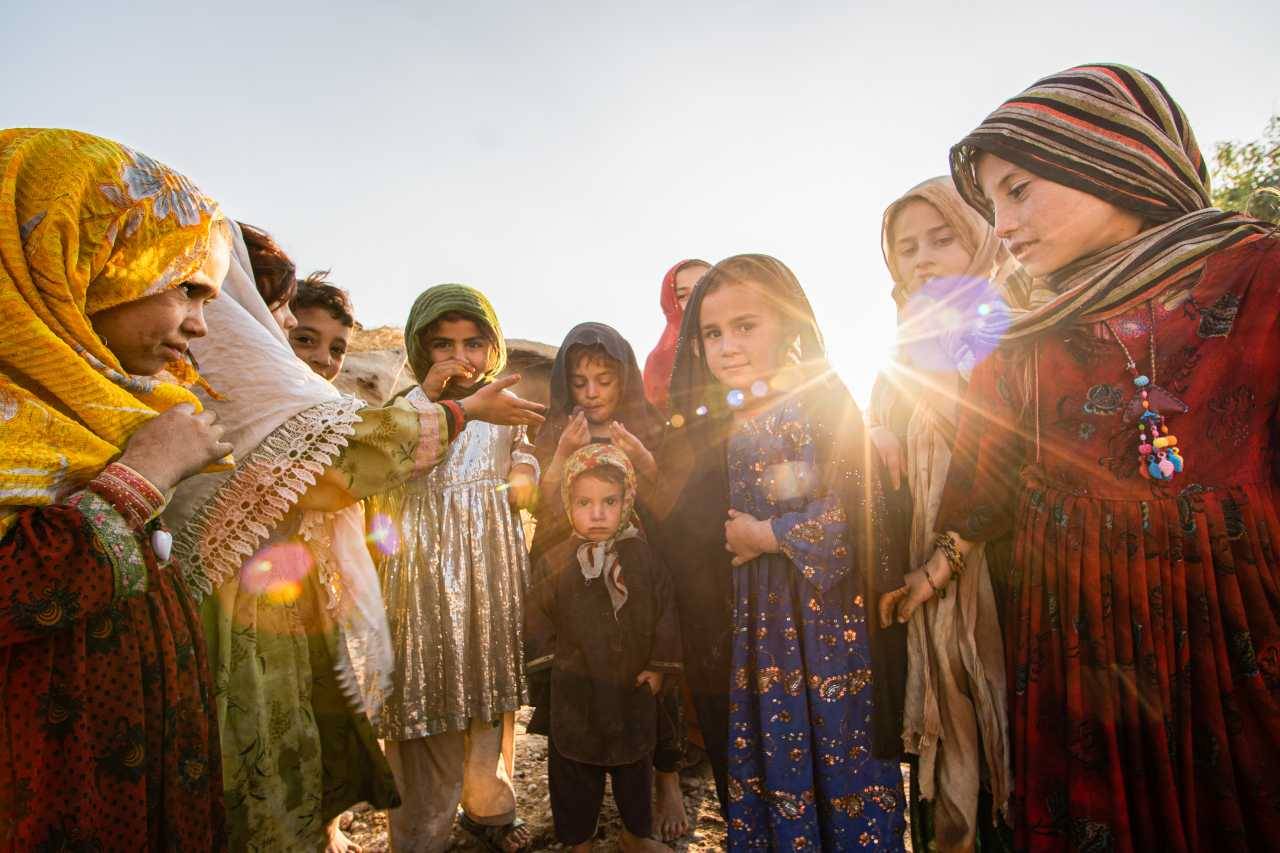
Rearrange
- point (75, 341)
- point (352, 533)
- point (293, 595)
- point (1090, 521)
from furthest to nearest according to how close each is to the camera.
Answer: point (352, 533) < point (293, 595) < point (1090, 521) < point (75, 341)

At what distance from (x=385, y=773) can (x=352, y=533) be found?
81cm

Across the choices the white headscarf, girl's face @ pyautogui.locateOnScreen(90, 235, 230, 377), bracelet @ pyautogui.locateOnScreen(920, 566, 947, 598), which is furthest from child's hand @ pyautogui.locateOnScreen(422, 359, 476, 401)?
bracelet @ pyautogui.locateOnScreen(920, 566, 947, 598)

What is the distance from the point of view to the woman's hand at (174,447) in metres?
1.33

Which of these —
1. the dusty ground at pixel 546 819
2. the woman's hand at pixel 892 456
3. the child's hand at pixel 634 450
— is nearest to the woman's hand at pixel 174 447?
the child's hand at pixel 634 450

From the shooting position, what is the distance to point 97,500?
1231 millimetres

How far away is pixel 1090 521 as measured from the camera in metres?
1.71

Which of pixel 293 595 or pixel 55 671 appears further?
pixel 293 595

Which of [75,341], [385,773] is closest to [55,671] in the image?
[75,341]

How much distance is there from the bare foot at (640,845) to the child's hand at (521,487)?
4.93 ft

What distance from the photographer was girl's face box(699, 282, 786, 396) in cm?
260

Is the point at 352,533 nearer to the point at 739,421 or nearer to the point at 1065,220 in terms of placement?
the point at 739,421

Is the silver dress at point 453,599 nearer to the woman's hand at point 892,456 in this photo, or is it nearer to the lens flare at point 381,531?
the lens flare at point 381,531

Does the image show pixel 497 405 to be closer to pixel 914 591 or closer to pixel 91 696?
pixel 91 696

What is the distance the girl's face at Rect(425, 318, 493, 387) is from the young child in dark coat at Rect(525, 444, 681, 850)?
0.83 m
